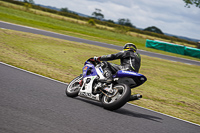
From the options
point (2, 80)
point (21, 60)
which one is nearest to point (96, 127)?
point (2, 80)

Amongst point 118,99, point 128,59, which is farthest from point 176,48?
point 118,99

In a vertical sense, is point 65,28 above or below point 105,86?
above

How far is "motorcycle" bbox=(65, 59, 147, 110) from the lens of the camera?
5.95 meters

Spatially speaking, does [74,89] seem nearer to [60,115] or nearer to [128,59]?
[128,59]

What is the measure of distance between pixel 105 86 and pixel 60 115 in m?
1.51

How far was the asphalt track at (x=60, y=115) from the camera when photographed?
4.49 metres

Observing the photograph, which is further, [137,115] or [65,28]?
[65,28]

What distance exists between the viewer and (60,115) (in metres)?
5.23

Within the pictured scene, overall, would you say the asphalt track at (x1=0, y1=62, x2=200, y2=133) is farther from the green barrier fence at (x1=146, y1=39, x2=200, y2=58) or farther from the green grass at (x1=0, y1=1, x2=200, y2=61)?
the green barrier fence at (x1=146, y1=39, x2=200, y2=58)

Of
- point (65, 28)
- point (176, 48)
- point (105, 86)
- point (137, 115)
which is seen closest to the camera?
point (105, 86)

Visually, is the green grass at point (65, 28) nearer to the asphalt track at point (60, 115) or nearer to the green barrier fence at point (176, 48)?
the green barrier fence at point (176, 48)

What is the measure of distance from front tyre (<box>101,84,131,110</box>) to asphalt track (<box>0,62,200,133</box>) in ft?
0.58

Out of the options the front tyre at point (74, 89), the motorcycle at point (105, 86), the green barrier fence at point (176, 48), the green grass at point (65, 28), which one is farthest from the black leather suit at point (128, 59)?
the green barrier fence at point (176, 48)

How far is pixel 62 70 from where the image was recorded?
1160 centimetres
